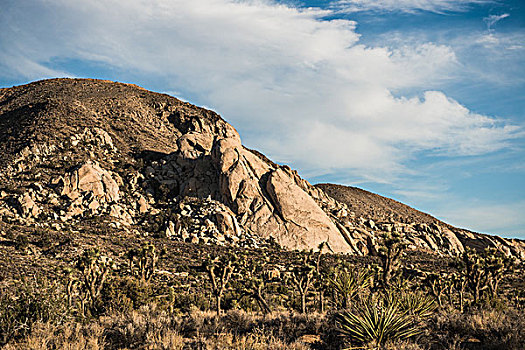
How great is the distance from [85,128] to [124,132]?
25.1 feet

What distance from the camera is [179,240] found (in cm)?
4575

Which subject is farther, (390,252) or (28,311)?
(390,252)

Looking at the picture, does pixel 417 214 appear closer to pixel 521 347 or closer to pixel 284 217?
pixel 284 217

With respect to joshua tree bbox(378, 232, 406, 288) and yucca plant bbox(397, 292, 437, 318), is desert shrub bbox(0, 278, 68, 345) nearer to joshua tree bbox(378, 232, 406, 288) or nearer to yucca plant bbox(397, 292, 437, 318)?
yucca plant bbox(397, 292, 437, 318)

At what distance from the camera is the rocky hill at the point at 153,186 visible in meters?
46.8

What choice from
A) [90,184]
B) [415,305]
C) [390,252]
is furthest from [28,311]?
[90,184]

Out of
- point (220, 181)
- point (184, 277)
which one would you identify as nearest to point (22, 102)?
point (220, 181)

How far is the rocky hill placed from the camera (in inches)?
1843

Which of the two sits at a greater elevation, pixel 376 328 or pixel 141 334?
pixel 376 328

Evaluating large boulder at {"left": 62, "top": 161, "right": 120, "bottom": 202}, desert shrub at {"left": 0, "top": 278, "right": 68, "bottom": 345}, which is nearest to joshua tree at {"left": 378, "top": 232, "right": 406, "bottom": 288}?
desert shrub at {"left": 0, "top": 278, "right": 68, "bottom": 345}

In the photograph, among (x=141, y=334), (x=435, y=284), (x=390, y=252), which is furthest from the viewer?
(x=435, y=284)

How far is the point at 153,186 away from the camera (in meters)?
57.8

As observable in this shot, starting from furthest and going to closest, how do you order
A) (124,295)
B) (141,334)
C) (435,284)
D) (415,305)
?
(435,284)
(124,295)
(415,305)
(141,334)

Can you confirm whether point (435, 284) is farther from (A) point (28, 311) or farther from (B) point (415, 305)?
(A) point (28, 311)
